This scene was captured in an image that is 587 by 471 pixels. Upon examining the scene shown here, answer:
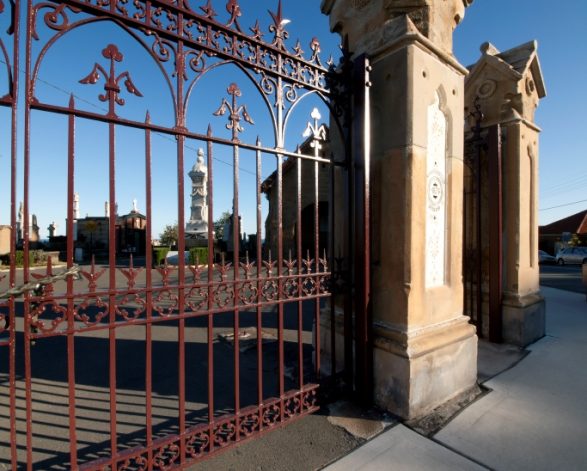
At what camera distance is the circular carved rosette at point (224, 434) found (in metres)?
2.46

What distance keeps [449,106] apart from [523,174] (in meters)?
2.36

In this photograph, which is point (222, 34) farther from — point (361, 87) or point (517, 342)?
point (517, 342)

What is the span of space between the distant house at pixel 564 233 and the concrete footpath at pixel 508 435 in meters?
34.7

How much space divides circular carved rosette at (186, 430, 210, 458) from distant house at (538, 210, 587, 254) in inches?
1483

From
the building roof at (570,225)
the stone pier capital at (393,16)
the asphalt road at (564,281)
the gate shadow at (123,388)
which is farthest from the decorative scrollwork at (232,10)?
the building roof at (570,225)

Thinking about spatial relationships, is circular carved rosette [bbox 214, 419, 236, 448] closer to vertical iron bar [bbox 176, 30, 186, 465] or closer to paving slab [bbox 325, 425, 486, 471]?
vertical iron bar [bbox 176, 30, 186, 465]

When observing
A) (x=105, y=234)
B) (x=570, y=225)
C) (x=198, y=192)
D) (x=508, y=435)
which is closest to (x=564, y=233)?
(x=570, y=225)

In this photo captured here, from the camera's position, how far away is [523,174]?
4785 millimetres

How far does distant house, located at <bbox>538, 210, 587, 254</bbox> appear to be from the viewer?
3006 centimetres

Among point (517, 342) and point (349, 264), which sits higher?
point (349, 264)

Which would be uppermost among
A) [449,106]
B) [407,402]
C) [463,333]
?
[449,106]

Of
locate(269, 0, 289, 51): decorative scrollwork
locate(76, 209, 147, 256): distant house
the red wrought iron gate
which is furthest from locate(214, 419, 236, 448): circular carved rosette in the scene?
locate(76, 209, 147, 256): distant house

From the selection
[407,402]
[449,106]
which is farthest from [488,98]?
[407,402]

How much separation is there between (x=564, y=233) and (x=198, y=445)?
4066cm
